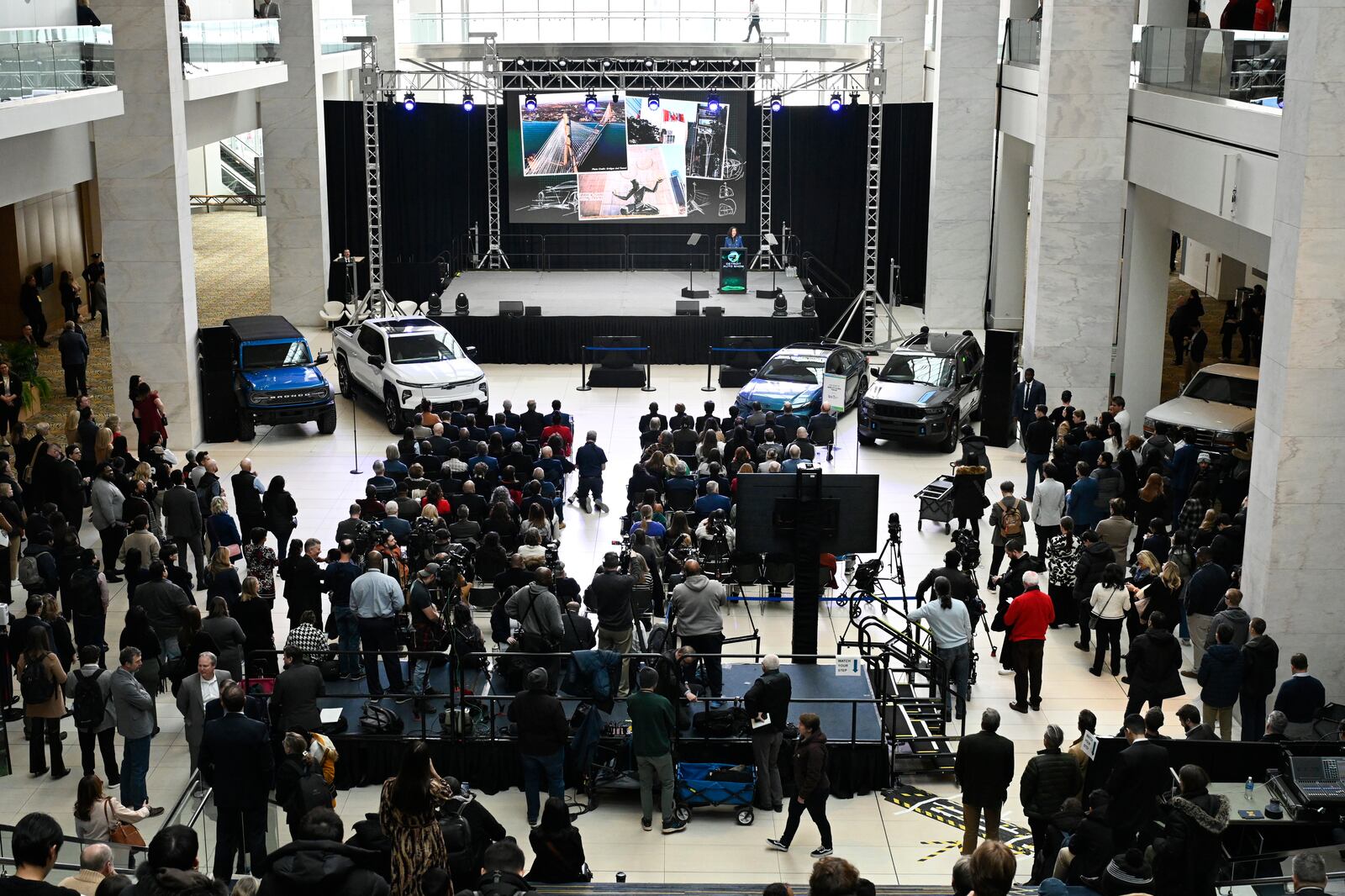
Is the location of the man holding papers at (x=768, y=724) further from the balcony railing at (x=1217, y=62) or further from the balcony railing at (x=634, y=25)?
the balcony railing at (x=634, y=25)

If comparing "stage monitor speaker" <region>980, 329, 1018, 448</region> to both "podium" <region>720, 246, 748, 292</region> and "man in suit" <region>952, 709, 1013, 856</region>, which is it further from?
"man in suit" <region>952, 709, 1013, 856</region>

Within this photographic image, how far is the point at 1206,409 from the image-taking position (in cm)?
2180

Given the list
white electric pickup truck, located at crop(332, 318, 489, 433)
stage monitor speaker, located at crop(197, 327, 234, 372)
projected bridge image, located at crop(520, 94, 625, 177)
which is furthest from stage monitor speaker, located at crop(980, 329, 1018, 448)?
projected bridge image, located at crop(520, 94, 625, 177)

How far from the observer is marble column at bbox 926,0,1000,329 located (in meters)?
31.1

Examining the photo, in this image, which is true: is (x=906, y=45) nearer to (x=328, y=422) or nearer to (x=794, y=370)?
(x=794, y=370)

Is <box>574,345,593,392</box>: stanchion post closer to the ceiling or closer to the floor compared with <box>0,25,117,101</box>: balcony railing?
closer to the floor

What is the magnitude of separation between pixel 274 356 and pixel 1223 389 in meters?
15.1

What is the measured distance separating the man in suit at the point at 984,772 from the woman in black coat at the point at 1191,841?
146cm

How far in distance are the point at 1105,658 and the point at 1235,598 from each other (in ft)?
8.54

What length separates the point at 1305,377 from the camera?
1405 centimetres

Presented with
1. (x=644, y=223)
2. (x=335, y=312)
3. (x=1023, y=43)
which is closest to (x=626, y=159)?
(x=644, y=223)

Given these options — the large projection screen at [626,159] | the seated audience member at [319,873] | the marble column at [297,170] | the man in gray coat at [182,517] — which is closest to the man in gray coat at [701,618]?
the man in gray coat at [182,517]

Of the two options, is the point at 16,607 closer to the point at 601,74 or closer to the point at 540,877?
the point at 540,877

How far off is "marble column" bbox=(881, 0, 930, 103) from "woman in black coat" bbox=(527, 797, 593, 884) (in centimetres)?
3021
